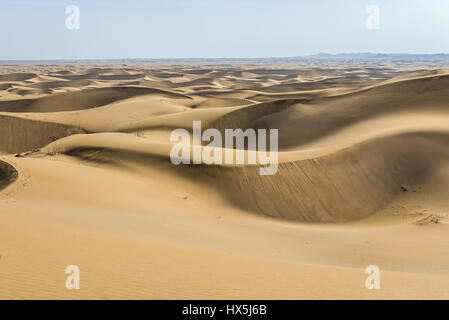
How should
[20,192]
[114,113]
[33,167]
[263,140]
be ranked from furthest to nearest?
1. [114,113]
2. [263,140]
3. [33,167]
4. [20,192]

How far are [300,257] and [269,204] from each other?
4693 mm

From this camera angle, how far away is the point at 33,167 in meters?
11.1

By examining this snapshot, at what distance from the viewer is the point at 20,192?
914cm

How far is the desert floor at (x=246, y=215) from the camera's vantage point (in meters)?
5.14

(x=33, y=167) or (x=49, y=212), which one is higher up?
(x=33, y=167)

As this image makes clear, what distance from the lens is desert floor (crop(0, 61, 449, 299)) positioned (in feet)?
16.9

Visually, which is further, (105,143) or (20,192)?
(105,143)

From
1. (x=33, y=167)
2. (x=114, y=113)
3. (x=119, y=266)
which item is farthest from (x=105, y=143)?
(x=114, y=113)

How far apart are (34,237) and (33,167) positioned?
5.64 metres

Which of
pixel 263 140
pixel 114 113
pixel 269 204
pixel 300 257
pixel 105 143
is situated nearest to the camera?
pixel 300 257

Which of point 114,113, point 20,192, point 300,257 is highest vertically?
point 114,113

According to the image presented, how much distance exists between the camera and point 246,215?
36.7 ft
